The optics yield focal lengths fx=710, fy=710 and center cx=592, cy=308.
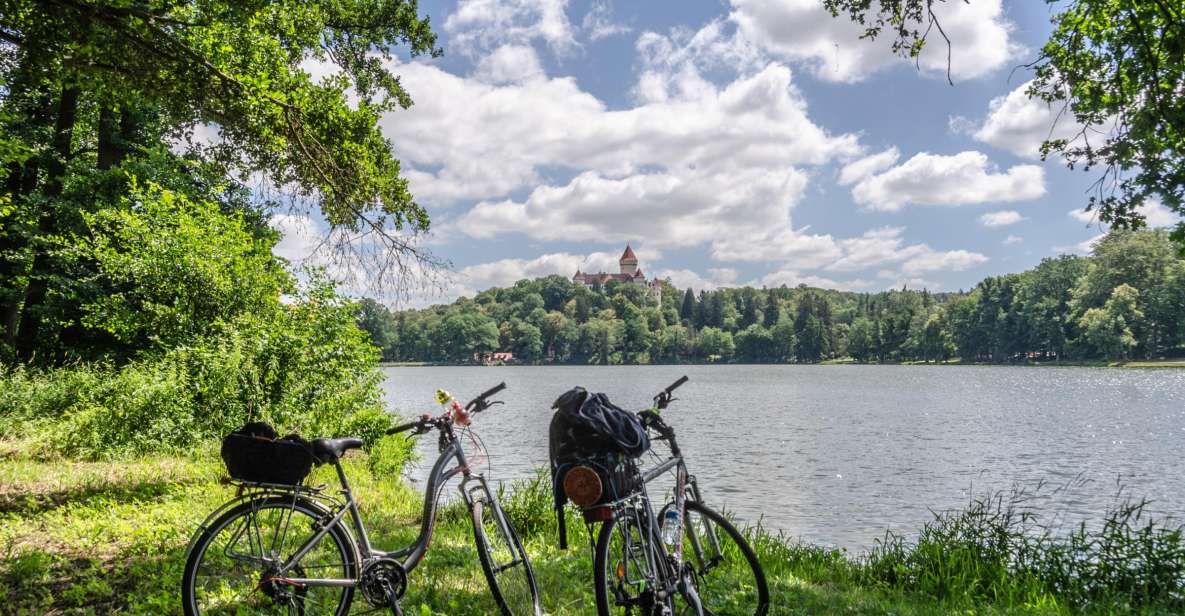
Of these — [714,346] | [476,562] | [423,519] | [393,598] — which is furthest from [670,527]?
[714,346]

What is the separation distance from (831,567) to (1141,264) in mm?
83635

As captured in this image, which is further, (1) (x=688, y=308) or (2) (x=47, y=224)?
(1) (x=688, y=308)

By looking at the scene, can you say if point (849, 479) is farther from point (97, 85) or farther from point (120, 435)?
point (97, 85)

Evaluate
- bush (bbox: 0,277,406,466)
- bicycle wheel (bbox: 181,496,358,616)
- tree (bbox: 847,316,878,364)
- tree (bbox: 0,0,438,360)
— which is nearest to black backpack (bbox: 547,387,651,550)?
bicycle wheel (bbox: 181,496,358,616)

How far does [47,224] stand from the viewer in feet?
54.4

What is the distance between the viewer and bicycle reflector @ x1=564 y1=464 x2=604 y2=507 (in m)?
3.52

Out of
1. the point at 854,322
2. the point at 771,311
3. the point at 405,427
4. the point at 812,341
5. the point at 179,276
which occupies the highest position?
the point at 771,311

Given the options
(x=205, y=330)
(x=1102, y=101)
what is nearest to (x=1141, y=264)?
(x=1102, y=101)

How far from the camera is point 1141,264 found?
2805 inches

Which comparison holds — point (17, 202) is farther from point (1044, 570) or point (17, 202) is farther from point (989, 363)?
point (989, 363)

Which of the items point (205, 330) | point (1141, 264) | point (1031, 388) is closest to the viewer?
point (205, 330)

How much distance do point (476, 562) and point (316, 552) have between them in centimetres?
175

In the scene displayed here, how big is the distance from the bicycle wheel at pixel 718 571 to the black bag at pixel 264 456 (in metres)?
2.06

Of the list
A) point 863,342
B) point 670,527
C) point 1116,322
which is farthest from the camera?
point 863,342
